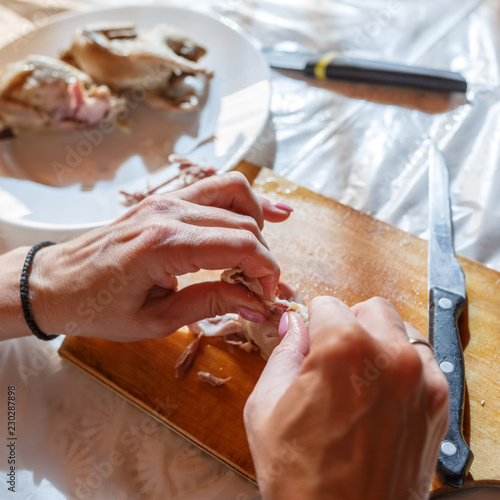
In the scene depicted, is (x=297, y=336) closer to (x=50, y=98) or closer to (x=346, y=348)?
(x=346, y=348)

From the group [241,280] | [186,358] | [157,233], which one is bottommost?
[186,358]

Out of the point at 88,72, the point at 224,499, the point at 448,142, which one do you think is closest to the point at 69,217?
the point at 88,72

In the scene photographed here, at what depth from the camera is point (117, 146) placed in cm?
185

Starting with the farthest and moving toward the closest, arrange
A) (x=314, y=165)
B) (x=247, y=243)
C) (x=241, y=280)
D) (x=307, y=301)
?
(x=314, y=165) < (x=307, y=301) < (x=241, y=280) < (x=247, y=243)

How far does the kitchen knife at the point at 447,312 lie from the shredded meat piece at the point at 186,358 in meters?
0.59

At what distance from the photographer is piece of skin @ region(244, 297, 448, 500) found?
2.38ft

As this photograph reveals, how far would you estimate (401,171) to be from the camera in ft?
5.61

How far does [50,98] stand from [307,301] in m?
1.30

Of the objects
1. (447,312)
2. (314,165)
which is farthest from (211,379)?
(314,165)

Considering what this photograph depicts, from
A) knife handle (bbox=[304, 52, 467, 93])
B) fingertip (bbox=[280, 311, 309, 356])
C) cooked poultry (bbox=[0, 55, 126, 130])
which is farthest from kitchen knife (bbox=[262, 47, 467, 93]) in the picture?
fingertip (bbox=[280, 311, 309, 356])

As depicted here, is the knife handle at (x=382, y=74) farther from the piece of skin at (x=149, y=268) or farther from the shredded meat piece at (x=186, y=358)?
the shredded meat piece at (x=186, y=358)

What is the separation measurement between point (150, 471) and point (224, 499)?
0.19 meters

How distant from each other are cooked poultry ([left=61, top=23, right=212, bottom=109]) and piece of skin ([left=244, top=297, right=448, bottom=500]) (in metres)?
1.43

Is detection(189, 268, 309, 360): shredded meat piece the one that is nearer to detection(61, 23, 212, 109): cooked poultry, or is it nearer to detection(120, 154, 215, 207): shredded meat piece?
detection(120, 154, 215, 207): shredded meat piece
